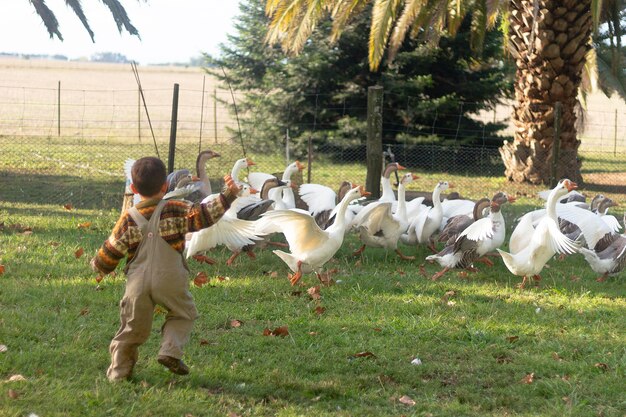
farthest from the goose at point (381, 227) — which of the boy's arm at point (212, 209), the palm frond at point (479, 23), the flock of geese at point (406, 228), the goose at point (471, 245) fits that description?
the palm frond at point (479, 23)

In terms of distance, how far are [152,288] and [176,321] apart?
0.97ft

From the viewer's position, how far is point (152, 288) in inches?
193

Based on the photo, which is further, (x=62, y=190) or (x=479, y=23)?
(x=479, y=23)

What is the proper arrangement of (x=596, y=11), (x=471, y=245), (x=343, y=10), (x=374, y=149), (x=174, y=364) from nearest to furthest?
(x=174, y=364)
(x=471, y=245)
(x=596, y=11)
(x=374, y=149)
(x=343, y=10)

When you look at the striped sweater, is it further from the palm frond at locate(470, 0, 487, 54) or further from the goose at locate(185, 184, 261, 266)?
the palm frond at locate(470, 0, 487, 54)

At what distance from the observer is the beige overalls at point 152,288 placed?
4930mm

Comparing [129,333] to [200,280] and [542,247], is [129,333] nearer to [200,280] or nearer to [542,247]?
[200,280]

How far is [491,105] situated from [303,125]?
4902 millimetres

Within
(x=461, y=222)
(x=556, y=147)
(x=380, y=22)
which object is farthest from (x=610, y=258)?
(x=380, y=22)

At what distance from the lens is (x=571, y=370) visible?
5.71m

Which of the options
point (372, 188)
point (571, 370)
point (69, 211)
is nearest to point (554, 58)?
point (372, 188)

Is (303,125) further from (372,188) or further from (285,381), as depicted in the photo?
(285,381)

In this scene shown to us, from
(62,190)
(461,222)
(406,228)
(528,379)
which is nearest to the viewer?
(528,379)

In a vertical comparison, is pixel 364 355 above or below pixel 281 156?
below
